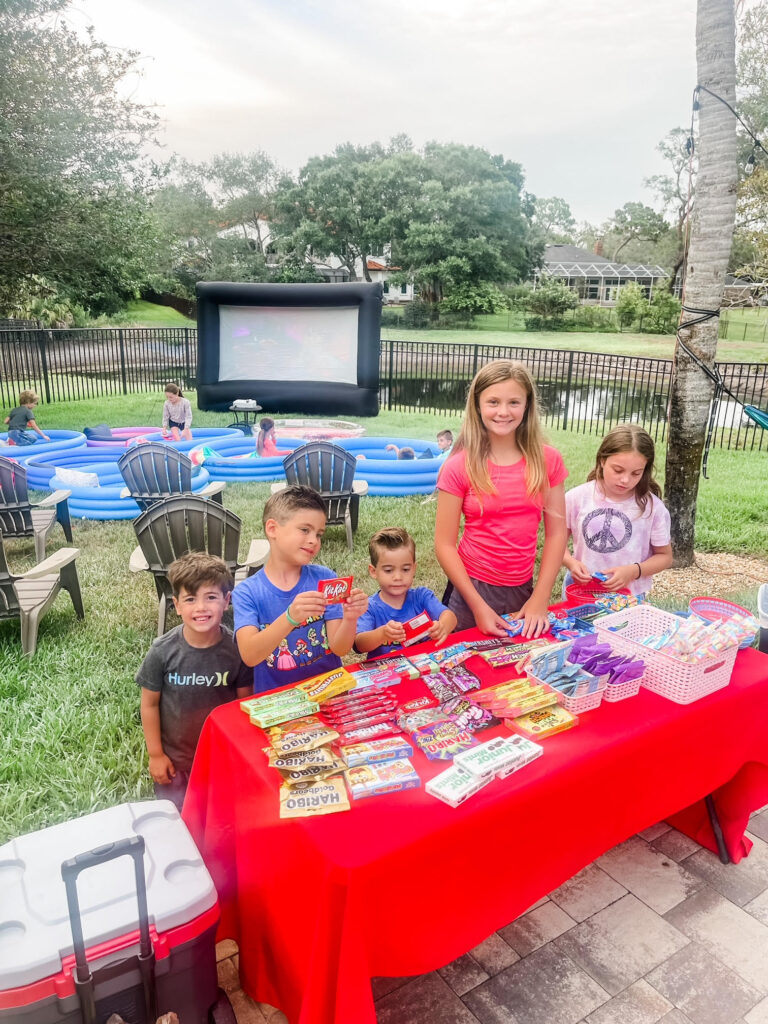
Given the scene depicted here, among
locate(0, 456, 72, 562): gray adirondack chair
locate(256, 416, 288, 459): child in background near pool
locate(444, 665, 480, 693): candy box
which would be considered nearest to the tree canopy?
locate(256, 416, 288, 459): child in background near pool

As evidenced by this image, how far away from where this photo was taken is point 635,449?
292 cm

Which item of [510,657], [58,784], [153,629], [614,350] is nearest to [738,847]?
[510,657]

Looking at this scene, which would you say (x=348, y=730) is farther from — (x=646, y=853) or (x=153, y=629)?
(x=153, y=629)

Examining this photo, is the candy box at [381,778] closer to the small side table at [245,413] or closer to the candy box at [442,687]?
the candy box at [442,687]

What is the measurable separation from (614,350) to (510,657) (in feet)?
106

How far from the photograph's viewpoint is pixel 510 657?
231 centimetres

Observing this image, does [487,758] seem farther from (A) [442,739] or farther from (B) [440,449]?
(B) [440,449]

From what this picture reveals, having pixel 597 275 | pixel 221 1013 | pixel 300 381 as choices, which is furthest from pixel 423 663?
pixel 597 275

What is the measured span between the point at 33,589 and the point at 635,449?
12.4ft

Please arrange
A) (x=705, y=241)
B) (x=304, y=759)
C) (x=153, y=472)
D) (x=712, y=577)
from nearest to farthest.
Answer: (x=304, y=759) → (x=705, y=241) → (x=712, y=577) → (x=153, y=472)

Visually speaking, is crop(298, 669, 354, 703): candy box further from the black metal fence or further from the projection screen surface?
the projection screen surface

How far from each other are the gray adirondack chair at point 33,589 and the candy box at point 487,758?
3.42m

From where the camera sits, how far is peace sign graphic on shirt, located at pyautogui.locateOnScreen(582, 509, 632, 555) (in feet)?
10.2

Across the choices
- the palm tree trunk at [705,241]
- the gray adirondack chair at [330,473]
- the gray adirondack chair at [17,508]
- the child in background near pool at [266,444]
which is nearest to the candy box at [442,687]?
the palm tree trunk at [705,241]
